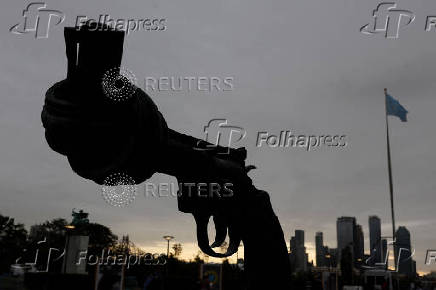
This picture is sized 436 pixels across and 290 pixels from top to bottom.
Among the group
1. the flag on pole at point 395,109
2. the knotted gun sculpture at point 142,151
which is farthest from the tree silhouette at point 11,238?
the knotted gun sculpture at point 142,151

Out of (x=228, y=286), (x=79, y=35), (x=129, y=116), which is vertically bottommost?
(x=228, y=286)

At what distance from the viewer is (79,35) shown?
175cm

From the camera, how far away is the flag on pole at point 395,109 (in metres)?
33.2

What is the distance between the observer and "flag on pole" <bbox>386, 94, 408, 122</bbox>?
33.2m

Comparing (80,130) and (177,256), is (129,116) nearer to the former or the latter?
(80,130)

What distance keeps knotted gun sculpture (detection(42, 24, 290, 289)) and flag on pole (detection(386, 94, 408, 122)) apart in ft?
108

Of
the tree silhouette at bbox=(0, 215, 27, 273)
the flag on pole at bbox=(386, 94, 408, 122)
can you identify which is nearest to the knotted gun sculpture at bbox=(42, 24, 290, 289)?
A: the flag on pole at bbox=(386, 94, 408, 122)

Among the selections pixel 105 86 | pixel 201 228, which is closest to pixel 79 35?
pixel 105 86

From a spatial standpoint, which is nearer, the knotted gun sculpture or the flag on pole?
the knotted gun sculpture

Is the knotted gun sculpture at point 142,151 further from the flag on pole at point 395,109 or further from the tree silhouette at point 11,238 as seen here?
the tree silhouette at point 11,238

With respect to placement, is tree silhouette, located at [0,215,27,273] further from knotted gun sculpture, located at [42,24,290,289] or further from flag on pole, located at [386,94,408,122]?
knotted gun sculpture, located at [42,24,290,289]

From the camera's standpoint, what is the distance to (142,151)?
2.13m

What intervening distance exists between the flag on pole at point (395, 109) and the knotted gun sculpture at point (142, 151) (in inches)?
1293

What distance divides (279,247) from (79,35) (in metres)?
2.08
